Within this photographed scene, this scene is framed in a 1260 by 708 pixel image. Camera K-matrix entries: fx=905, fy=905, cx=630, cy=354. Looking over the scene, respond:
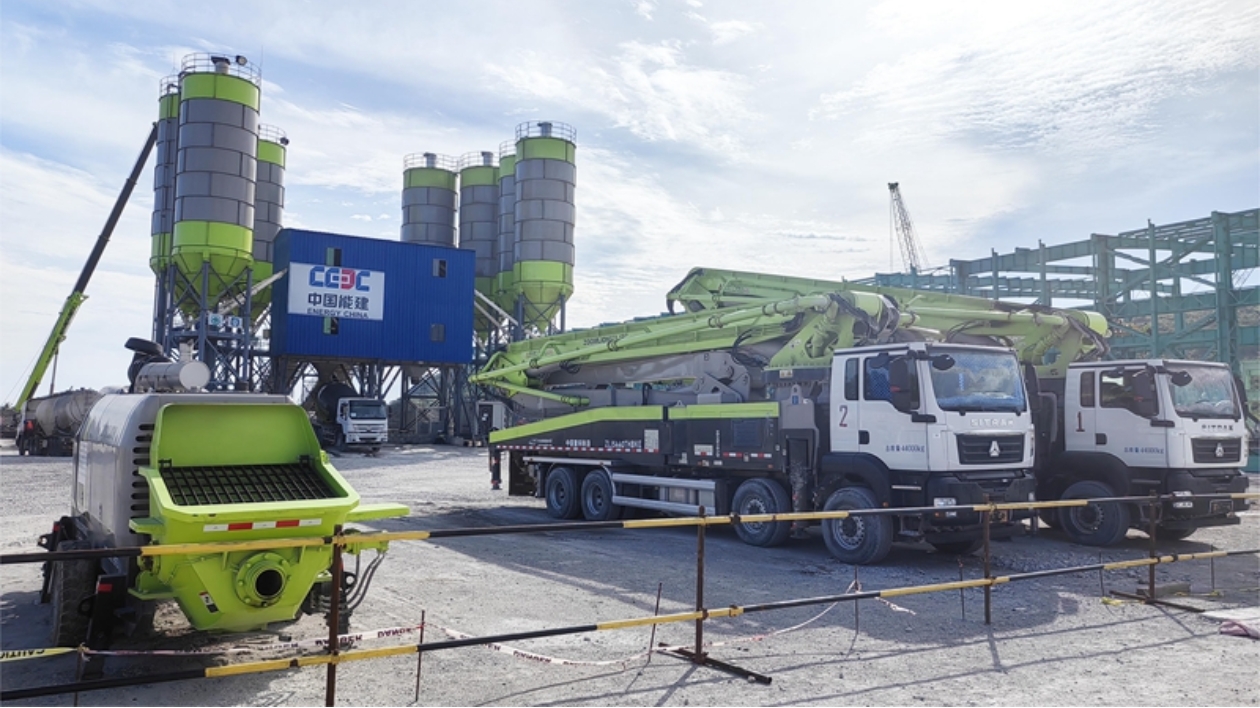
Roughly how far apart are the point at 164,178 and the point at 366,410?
16.2 meters

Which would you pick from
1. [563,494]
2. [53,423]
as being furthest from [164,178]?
[563,494]

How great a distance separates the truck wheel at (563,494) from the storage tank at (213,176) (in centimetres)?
2636

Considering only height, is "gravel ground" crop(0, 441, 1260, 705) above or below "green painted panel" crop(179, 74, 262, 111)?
below

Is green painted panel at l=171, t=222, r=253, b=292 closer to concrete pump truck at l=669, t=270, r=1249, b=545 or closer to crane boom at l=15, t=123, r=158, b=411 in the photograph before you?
crane boom at l=15, t=123, r=158, b=411

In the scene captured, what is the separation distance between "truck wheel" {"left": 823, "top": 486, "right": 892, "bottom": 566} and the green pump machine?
6154 mm

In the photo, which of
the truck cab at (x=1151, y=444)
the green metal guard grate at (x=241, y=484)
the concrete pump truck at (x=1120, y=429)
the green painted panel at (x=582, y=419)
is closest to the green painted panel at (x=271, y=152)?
the green painted panel at (x=582, y=419)

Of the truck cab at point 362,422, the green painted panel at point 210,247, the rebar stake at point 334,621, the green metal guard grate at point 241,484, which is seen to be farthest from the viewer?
the green painted panel at point 210,247

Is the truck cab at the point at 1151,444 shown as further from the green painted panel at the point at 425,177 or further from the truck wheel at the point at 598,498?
the green painted panel at the point at 425,177

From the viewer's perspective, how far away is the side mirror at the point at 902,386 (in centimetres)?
1051

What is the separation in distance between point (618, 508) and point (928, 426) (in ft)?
21.1

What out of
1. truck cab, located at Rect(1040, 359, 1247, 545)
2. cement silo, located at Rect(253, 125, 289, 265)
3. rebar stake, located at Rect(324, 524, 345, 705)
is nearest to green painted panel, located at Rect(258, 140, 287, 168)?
cement silo, located at Rect(253, 125, 289, 265)

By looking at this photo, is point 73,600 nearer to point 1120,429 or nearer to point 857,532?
point 857,532

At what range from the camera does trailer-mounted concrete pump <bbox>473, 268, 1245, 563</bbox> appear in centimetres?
1079

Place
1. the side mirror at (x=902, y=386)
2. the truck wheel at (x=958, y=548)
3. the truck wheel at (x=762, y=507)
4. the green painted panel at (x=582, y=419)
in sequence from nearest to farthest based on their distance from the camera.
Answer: the side mirror at (x=902, y=386), the truck wheel at (x=958, y=548), the truck wheel at (x=762, y=507), the green painted panel at (x=582, y=419)
